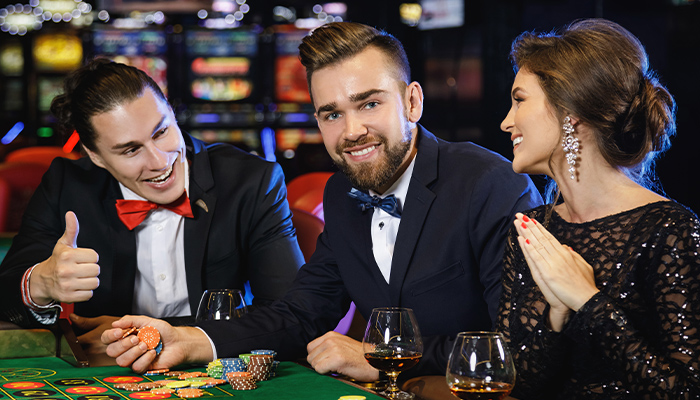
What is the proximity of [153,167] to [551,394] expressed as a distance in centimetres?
156

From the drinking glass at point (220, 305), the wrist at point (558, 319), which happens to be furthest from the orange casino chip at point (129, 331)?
the wrist at point (558, 319)

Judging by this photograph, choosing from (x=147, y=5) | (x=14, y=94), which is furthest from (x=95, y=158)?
(x=14, y=94)

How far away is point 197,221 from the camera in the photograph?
9.27 ft

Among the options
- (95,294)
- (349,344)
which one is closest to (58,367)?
(349,344)

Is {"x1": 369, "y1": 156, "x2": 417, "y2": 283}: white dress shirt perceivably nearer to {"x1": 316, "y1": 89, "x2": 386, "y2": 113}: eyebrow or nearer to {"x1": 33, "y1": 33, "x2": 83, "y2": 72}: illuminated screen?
{"x1": 316, "y1": 89, "x2": 386, "y2": 113}: eyebrow

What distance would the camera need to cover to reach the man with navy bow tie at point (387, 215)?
2.16m

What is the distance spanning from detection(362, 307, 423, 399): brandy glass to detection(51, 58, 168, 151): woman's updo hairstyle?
1.49 metres

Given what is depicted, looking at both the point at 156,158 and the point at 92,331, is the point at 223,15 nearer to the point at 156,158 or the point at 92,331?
the point at 156,158

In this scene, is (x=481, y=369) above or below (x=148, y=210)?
below

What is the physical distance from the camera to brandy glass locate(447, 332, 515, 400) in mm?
1321

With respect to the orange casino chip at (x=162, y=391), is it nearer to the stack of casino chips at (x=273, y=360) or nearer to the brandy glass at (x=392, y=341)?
the stack of casino chips at (x=273, y=360)

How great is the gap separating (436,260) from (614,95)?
2.27 ft

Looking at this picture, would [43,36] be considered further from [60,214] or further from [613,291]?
[613,291]

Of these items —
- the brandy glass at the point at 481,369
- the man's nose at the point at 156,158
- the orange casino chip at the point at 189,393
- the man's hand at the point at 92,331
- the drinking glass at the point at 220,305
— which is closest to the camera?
the brandy glass at the point at 481,369
